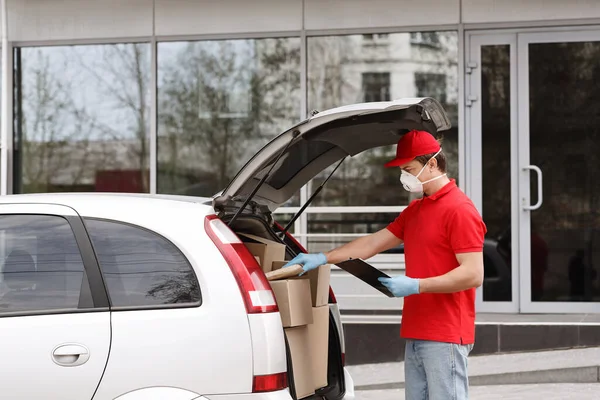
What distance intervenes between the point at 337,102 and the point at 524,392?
3.73 meters

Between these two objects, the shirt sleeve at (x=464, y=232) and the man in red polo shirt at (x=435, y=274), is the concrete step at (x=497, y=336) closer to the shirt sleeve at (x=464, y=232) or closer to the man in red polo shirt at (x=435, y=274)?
the man in red polo shirt at (x=435, y=274)

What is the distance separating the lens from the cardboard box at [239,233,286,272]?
415 centimetres

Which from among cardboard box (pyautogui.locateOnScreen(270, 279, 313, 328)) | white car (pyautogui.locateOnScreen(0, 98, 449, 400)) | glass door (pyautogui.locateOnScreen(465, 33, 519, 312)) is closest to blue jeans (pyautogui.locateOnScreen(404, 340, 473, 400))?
cardboard box (pyautogui.locateOnScreen(270, 279, 313, 328))

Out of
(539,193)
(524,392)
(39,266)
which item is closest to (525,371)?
(524,392)

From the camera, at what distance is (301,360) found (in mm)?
3943

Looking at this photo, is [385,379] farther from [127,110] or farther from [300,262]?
[127,110]

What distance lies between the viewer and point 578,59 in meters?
8.84

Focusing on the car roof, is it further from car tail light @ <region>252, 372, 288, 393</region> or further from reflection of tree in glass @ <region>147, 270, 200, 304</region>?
car tail light @ <region>252, 372, 288, 393</region>

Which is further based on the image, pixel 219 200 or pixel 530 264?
pixel 530 264

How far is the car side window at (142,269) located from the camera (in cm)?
364

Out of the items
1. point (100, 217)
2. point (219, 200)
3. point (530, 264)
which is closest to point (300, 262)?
point (219, 200)

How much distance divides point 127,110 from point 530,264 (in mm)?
4670

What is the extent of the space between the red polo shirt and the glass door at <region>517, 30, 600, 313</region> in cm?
494

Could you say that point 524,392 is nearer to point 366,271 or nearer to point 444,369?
point 444,369
